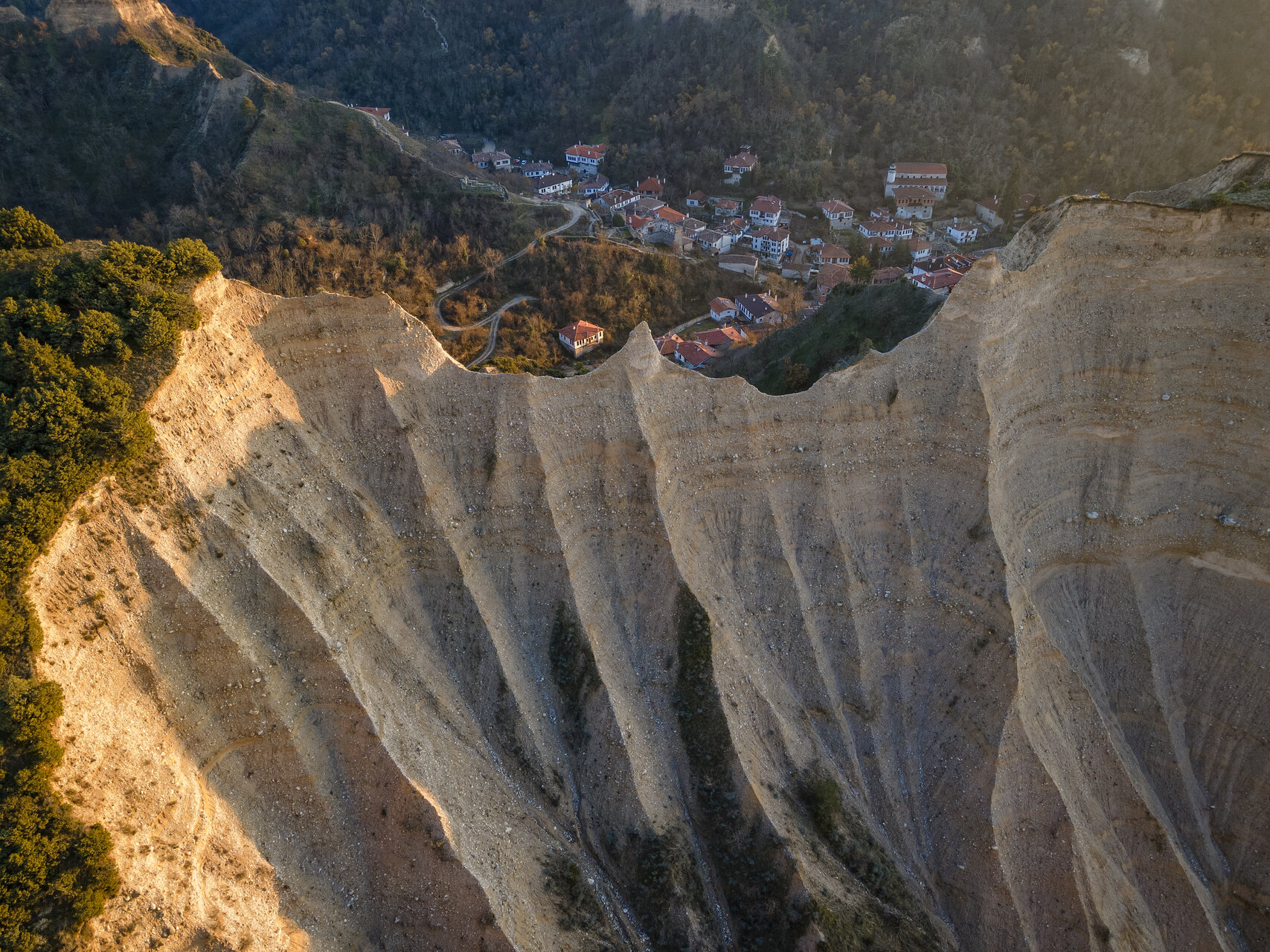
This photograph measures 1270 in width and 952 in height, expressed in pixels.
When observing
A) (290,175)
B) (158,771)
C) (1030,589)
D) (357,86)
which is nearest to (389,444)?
(158,771)

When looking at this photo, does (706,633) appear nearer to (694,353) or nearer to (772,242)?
(694,353)

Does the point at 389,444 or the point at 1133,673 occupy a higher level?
the point at 389,444

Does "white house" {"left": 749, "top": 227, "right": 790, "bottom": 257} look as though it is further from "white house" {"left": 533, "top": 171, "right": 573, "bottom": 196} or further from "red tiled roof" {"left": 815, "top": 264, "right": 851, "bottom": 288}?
"white house" {"left": 533, "top": 171, "right": 573, "bottom": 196}

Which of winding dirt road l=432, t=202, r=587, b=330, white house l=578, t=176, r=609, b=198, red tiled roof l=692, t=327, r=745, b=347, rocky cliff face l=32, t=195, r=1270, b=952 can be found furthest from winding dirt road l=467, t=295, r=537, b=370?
rocky cliff face l=32, t=195, r=1270, b=952

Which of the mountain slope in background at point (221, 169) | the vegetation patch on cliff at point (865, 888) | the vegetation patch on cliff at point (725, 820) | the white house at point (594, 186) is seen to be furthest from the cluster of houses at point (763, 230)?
the vegetation patch on cliff at point (865, 888)

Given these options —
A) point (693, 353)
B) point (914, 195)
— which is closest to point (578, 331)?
point (693, 353)

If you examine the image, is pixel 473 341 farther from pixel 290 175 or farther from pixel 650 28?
pixel 650 28

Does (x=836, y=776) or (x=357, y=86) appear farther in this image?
(x=357, y=86)
